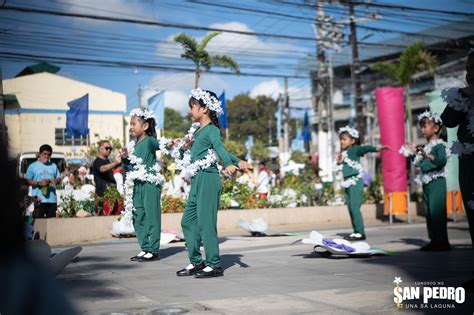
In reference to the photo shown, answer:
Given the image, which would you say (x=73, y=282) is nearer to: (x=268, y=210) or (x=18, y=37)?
(x=268, y=210)

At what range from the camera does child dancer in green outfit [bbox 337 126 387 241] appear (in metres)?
10.5

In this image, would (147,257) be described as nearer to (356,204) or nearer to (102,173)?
(356,204)

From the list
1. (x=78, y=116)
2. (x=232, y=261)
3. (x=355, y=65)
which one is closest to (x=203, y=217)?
(x=232, y=261)

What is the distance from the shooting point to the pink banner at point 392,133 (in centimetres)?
1550

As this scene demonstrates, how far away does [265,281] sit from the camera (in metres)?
6.00

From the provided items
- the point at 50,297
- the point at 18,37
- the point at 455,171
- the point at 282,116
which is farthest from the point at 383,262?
the point at 282,116

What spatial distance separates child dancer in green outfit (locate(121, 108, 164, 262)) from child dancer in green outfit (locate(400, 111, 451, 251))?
149 inches

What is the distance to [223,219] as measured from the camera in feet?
45.8

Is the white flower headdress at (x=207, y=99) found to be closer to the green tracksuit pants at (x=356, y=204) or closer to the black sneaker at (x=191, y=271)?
the black sneaker at (x=191, y=271)

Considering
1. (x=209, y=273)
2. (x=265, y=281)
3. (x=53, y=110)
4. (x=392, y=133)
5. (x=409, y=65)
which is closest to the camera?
(x=265, y=281)

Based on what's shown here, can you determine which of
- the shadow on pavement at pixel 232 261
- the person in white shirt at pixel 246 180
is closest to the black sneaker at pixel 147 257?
the shadow on pavement at pixel 232 261

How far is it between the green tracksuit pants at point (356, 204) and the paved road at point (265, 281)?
97 cm

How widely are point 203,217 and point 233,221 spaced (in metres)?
7.80

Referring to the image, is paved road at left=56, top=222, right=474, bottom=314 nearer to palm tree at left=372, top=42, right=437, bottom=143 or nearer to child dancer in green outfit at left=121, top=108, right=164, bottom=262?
child dancer in green outfit at left=121, top=108, right=164, bottom=262
